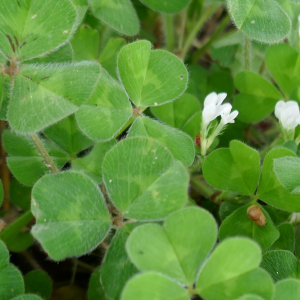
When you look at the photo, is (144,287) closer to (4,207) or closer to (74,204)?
(74,204)

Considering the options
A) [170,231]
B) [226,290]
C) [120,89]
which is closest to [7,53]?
[120,89]

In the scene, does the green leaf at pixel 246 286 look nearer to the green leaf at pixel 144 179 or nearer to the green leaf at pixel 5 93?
the green leaf at pixel 144 179

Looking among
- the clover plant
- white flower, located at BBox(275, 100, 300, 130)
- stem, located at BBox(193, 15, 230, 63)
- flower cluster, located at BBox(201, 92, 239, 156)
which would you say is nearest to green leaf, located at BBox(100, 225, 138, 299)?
the clover plant

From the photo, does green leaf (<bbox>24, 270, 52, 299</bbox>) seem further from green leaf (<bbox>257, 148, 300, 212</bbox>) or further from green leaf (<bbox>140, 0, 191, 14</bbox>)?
green leaf (<bbox>140, 0, 191, 14</bbox>)

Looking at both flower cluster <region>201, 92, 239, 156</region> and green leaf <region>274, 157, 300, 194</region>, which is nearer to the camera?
green leaf <region>274, 157, 300, 194</region>

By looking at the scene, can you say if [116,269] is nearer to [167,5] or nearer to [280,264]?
[280,264]

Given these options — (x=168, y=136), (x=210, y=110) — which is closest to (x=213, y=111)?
(x=210, y=110)
